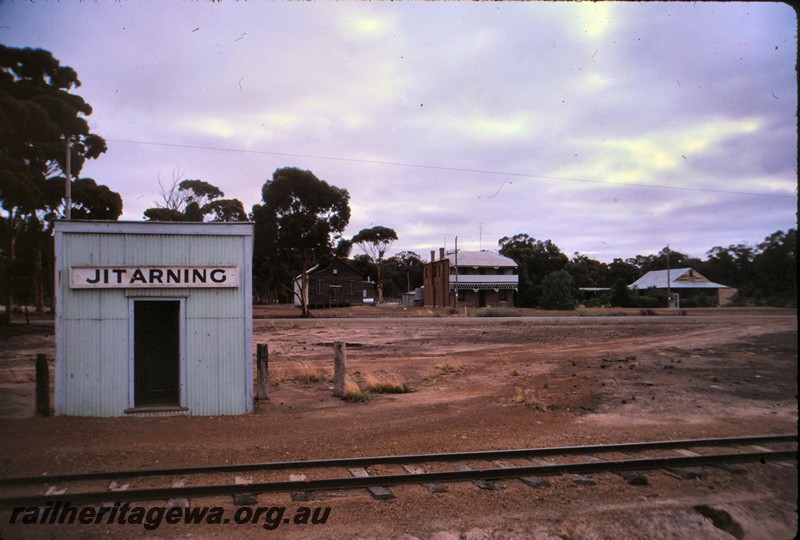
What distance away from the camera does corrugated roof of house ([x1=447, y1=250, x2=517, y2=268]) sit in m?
66.8

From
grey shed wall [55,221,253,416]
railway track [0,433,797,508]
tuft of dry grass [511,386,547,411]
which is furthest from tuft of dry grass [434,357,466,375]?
railway track [0,433,797,508]

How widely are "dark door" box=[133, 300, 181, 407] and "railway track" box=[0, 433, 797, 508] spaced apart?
583 cm

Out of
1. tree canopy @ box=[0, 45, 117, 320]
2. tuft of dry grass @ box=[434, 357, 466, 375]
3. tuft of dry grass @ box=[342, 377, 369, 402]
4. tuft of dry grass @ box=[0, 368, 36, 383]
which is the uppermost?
tree canopy @ box=[0, 45, 117, 320]

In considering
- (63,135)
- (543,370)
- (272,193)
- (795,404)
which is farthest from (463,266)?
(795,404)

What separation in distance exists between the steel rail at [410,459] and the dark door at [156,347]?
18.7ft

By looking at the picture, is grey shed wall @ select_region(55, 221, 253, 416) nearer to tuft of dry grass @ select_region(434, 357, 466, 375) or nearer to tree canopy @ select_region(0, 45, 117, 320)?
tuft of dry grass @ select_region(434, 357, 466, 375)

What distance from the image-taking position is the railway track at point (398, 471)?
5.90 m

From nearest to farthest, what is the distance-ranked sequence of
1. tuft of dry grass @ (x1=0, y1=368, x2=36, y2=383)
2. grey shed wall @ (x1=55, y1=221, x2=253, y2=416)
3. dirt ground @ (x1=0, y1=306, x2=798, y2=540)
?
dirt ground @ (x1=0, y1=306, x2=798, y2=540) < grey shed wall @ (x1=55, y1=221, x2=253, y2=416) < tuft of dry grass @ (x1=0, y1=368, x2=36, y2=383)

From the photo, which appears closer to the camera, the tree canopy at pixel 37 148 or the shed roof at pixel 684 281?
the tree canopy at pixel 37 148

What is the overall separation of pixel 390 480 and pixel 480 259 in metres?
63.1

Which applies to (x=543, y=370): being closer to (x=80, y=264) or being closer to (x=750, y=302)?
(x=80, y=264)

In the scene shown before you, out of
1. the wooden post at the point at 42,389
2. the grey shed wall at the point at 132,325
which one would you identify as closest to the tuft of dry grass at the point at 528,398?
the grey shed wall at the point at 132,325

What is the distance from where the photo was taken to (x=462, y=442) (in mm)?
8258

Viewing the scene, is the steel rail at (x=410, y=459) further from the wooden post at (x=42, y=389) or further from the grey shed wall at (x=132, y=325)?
the wooden post at (x=42, y=389)
